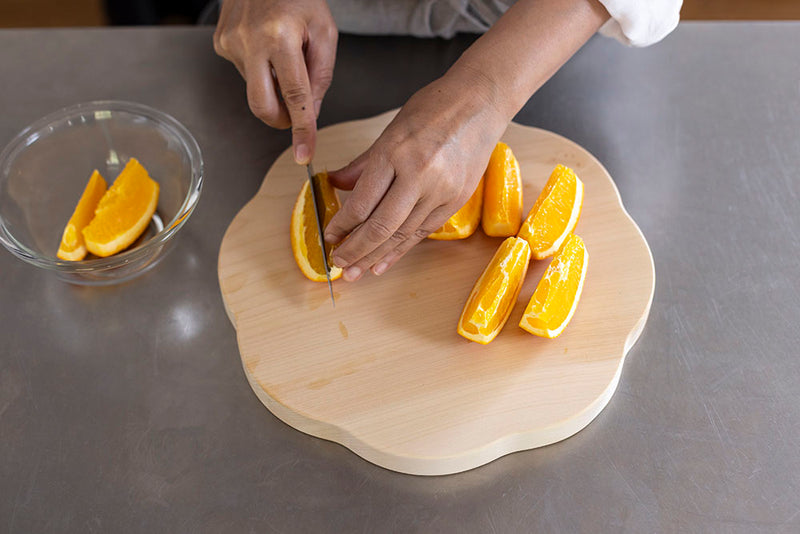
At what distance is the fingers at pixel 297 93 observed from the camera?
1.48 m

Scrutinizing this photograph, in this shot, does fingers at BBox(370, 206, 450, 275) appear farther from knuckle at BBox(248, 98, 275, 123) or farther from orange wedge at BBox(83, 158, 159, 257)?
orange wedge at BBox(83, 158, 159, 257)

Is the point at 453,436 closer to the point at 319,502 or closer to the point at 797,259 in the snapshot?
the point at 319,502

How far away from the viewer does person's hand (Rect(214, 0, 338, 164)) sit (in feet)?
4.88

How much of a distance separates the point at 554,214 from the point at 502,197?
0.38ft

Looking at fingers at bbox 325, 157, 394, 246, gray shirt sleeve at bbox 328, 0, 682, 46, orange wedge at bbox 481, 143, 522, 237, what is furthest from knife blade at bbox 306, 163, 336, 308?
gray shirt sleeve at bbox 328, 0, 682, 46

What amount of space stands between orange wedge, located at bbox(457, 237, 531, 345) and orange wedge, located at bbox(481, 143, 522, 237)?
7cm

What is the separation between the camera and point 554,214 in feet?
5.00

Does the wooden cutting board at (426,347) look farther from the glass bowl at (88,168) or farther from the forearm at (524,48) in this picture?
the forearm at (524,48)

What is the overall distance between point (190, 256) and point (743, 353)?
121 centimetres

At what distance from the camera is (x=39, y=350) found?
1.49 m

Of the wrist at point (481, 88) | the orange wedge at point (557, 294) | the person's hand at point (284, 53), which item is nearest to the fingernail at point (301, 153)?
the person's hand at point (284, 53)

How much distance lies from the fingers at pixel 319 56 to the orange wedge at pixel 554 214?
0.55m

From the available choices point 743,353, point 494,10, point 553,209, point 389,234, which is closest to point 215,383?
point 389,234

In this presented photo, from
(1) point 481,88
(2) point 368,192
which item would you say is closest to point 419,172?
(2) point 368,192
